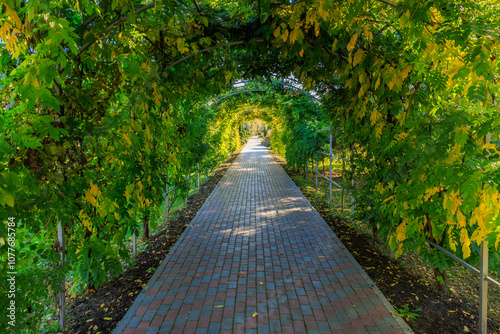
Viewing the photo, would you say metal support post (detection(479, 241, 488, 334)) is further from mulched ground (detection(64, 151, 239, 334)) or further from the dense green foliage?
mulched ground (detection(64, 151, 239, 334))

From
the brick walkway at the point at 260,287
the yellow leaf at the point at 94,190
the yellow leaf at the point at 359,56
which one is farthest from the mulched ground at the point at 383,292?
the yellow leaf at the point at 359,56

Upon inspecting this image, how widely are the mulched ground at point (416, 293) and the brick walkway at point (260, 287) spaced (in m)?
0.17

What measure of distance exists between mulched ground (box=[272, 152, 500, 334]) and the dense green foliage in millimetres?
487

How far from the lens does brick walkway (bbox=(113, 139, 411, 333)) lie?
A: 8.47 ft

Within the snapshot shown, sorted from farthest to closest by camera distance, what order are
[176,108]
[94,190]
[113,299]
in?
[176,108], [113,299], [94,190]

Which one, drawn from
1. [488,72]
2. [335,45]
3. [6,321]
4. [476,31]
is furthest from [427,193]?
[6,321]

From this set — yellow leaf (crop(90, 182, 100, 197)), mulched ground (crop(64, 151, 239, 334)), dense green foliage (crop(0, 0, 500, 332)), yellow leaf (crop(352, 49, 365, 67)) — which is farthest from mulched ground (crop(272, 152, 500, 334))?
yellow leaf (crop(90, 182, 100, 197))

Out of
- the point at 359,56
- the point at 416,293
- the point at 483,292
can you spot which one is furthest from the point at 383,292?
the point at 359,56

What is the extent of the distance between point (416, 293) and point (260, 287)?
175 centimetres

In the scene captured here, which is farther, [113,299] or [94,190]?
[113,299]

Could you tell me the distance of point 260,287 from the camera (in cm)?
321

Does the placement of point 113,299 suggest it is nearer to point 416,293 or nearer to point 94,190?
point 94,190

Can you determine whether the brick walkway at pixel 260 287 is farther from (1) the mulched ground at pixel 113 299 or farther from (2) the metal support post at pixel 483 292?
(2) the metal support post at pixel 483 292

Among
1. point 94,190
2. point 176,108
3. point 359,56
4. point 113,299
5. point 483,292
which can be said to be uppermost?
point 359,56
